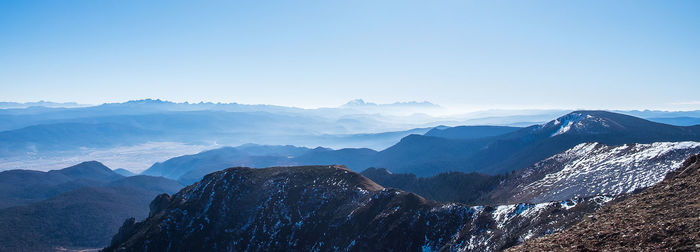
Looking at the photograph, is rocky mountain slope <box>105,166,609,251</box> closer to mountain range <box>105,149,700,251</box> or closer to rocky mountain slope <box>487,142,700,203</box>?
mountain range <box>105,149,700,251</box>

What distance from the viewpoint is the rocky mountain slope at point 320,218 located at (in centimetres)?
5659

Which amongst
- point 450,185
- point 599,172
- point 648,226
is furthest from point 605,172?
point 648,226

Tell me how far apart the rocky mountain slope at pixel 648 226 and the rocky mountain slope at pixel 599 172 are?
50.6 meters

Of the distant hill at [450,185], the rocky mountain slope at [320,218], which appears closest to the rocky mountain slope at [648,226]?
the rocky mountain slope at [320,218]

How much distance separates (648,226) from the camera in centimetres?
2253

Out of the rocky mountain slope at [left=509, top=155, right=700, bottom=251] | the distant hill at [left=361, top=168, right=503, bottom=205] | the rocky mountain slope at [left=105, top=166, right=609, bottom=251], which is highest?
the rocky mountain slope at [left=509, top=155, right=700, bottom=251]

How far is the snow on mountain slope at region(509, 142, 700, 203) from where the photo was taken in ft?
260

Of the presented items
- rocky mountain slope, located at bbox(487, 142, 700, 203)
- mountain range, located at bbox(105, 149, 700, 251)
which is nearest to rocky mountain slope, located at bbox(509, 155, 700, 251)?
mountain range, located at bbox(105, 149, 700, 251)

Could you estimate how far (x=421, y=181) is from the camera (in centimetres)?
17962

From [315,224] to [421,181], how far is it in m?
104

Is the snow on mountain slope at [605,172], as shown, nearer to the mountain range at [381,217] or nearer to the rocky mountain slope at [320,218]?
the mountain range at [381,217]

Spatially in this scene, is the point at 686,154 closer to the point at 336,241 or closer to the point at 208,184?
the point at 336,241

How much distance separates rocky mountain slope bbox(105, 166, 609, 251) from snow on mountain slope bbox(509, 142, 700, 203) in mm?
32396

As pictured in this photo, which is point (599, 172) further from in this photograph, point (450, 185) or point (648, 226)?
point (648, 226)
